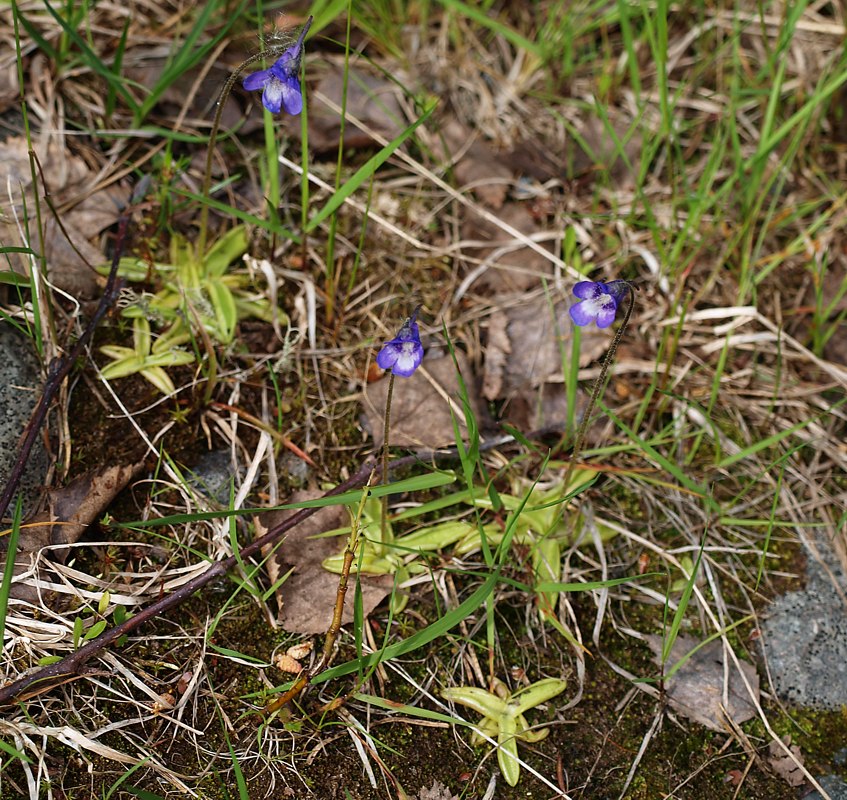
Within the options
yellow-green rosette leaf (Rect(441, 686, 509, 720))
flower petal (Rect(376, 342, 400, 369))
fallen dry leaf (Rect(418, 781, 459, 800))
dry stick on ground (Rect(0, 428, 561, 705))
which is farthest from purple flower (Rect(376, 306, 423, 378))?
fallen dry leaf (Rect(418, 781, 459, 800))

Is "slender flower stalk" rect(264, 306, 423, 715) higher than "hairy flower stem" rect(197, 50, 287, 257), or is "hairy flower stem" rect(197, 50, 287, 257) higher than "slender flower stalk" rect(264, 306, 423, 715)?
"hairy flower stem" rect(197, 50, 287, 257)

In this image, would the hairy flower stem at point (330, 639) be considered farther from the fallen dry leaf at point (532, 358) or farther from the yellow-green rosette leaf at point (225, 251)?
the yellow-green rosette leaf at point (225, 251)

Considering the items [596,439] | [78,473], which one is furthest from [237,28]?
[596,439]

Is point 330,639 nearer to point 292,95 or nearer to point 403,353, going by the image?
point 403,353

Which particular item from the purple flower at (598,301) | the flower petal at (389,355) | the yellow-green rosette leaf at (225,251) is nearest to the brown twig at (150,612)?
the flower petal at (389,355)

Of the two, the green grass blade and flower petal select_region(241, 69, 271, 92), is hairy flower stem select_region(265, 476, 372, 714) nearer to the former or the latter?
the green grass blade

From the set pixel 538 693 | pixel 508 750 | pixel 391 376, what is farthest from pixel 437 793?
pixel 391 376

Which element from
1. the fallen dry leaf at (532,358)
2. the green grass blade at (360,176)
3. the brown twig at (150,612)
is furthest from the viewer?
the fallen dry leaf at (532,358)
